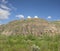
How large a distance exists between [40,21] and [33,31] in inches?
822

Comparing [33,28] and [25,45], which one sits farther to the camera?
[33,28]

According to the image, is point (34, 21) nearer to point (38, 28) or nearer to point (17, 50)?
point (38, 28)

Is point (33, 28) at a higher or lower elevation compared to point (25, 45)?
higher

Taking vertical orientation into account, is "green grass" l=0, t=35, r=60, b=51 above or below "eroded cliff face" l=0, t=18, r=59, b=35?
below

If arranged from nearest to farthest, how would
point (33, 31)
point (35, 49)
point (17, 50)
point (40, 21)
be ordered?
1. point (35, 49)
2. point (17, 50)
3. point (33, 31)
4. point (40, 21)

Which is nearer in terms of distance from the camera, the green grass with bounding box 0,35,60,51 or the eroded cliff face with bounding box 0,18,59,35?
the green grass with bounding box 0,35,60,51

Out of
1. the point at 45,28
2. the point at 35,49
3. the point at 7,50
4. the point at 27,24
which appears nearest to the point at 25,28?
the point at 27,24

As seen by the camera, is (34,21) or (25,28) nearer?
(25,28)

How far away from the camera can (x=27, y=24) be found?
7407 inches

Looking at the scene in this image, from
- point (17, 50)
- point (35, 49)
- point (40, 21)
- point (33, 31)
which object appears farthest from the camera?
point (40, 21)

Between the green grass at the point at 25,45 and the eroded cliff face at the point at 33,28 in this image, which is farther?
the eroded cliff face at the point at 33,28

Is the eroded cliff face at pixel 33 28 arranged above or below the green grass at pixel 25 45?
above

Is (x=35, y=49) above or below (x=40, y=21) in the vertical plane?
below

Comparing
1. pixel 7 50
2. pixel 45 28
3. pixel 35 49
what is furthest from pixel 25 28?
pixel 35 49
